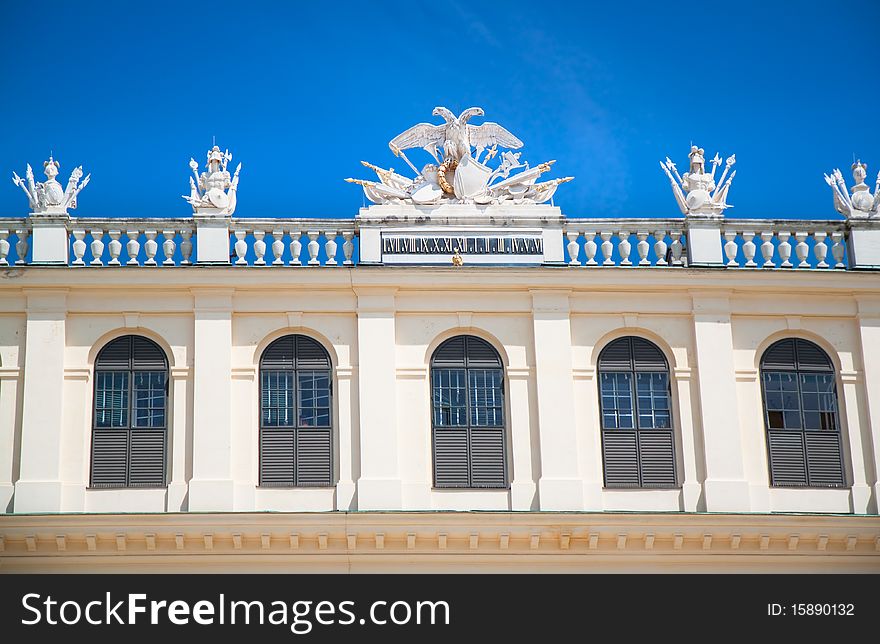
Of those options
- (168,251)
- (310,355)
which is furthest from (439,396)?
(168,251)

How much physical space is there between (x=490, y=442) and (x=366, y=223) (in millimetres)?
4284

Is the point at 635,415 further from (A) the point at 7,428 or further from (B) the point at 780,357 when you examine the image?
(A) the point at 7,428

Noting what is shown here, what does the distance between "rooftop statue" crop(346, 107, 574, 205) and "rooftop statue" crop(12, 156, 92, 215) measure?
15.5 ft

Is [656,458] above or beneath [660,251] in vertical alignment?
beneath

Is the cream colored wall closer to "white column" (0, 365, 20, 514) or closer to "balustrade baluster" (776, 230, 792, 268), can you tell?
"white column" (0, 365, 20, 514)

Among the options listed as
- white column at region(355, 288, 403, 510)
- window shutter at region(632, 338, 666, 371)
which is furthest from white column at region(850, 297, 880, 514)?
white column at region(355, 288, 403, 510)

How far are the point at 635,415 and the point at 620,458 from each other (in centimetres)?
81

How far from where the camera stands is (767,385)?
3036cm

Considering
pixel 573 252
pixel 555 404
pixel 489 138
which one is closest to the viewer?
pixel 555 404

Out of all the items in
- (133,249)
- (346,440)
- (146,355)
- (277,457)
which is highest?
(133,249)

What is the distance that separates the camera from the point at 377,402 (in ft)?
96.8

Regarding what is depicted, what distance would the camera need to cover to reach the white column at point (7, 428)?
28766mm

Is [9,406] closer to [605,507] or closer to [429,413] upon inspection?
[429,413]
